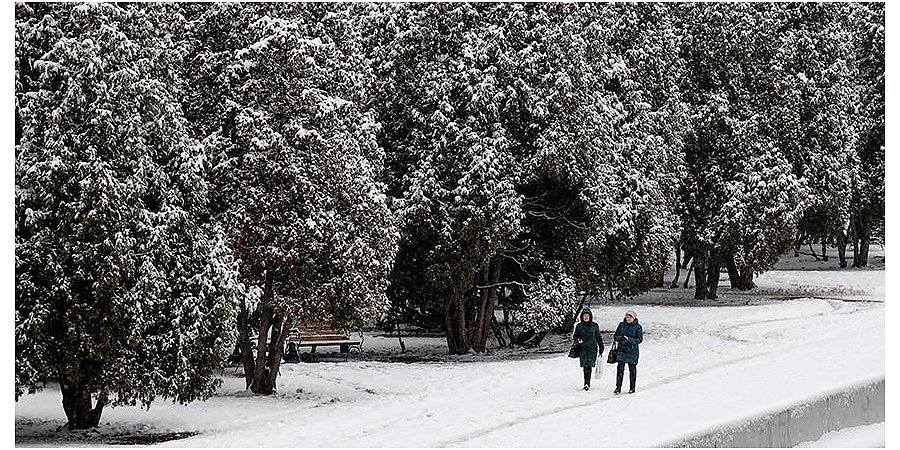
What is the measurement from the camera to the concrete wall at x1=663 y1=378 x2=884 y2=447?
34.7 ft

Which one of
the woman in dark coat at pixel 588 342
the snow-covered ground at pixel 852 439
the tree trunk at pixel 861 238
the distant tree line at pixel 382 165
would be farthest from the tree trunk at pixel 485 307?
the tree trunk at pixel 861 238

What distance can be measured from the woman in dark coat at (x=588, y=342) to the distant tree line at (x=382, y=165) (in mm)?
4661

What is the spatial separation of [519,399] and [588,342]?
1524 millimetres

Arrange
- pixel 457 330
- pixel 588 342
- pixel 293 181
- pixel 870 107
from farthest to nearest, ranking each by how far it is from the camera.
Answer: pixel 870 107
pixel 457 330
pixel 293 181
pixel 588 342

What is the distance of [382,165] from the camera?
23891mm

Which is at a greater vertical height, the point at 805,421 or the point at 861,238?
the point at 861,238

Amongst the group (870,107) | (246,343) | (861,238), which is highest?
(870,107)

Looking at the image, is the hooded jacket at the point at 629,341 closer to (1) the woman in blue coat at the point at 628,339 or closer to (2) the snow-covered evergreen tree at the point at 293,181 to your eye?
(1) the woman in blue coat at the point at 628,339

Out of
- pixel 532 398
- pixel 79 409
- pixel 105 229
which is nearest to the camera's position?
pixel 105 229

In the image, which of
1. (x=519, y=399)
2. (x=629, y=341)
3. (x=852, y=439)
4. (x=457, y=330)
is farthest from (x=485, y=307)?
(x=852, y=439)

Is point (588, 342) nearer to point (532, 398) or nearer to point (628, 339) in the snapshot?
point (628, 339)

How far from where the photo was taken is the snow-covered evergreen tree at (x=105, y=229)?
15.7 m

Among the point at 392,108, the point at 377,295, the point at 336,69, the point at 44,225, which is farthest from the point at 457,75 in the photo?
the point at 44,225

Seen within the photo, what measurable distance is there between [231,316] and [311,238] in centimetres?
309
